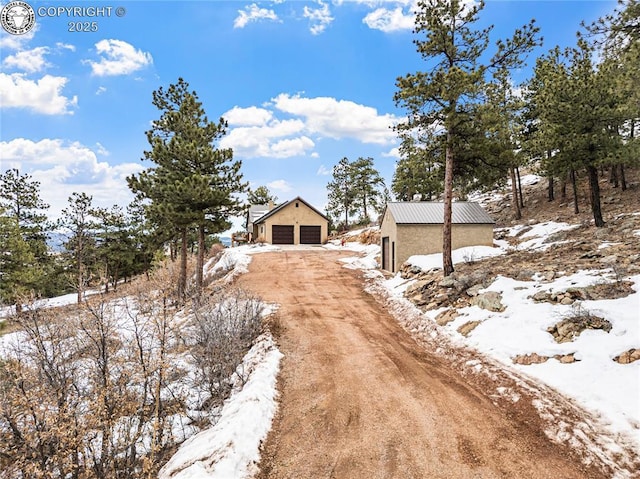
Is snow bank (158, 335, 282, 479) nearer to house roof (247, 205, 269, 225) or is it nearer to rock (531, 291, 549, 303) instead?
rock (531, 291, 549, 303)

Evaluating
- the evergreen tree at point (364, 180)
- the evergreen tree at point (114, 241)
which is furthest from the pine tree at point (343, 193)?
the evergreen tree at point (114, 241)

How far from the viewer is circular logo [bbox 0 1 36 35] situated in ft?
34.6

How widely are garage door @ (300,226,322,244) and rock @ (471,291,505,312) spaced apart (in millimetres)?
28418

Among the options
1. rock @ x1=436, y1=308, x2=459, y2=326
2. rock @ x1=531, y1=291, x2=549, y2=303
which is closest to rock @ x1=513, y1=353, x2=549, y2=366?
rock @ x1=531, y1=291, x2=549, y2=303

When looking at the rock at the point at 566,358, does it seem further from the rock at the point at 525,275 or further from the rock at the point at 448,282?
the rock at the point at 448,282

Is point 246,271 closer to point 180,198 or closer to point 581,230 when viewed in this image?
point 180,198

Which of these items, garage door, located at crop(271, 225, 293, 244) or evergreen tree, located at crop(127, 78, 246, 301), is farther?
garage door, located at crop(271, 225, 293, 244)

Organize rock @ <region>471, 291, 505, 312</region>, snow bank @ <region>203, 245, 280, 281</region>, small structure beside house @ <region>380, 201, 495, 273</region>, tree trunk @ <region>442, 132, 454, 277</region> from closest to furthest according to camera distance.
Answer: rock @ <region>471, 291, 505, 312</region> < tree trunk @ <region>442, 132, 454, 277</region> < small structure beside house @ <region>380, 201, 495, 273</region> < snow bank @ <region>203, 245, 280, 281</region>

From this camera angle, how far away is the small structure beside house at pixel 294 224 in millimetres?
37812

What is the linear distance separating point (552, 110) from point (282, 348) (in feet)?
56.6

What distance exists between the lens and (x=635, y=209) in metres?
18.6

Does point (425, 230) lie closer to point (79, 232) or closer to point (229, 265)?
point (229, 265)

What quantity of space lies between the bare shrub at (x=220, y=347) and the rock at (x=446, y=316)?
6.07 metres

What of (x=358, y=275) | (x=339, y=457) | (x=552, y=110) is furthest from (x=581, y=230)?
(x=339, y=457)
